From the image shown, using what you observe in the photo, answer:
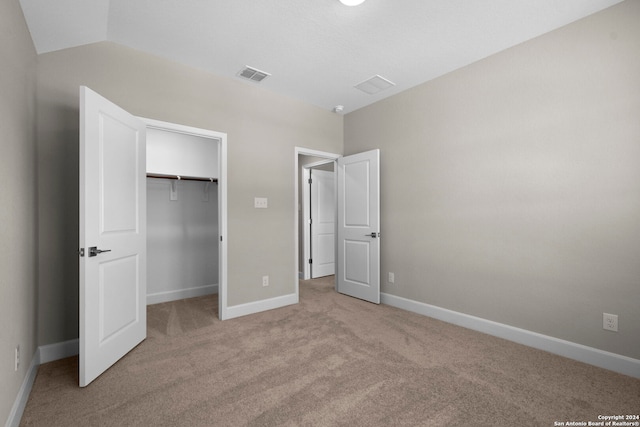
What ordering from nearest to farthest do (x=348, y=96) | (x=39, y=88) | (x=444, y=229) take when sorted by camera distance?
(x=39, y=88)
(x=444, y=229)
(x=348, y=96)

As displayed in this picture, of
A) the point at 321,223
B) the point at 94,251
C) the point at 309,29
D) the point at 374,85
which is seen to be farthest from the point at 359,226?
the point at 94,251

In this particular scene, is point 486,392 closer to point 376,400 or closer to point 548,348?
point 376,400

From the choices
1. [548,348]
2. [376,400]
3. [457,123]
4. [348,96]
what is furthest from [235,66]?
[548,348]

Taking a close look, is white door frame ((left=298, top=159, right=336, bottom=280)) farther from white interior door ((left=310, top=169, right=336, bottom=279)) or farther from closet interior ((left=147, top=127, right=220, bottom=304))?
closet interior ((left=147, top=127, right=220, bottom=304))

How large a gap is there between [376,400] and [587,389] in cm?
144

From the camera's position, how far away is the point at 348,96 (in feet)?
12.3

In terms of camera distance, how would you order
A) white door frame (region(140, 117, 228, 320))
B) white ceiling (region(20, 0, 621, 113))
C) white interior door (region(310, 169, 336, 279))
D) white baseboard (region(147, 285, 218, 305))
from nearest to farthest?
white ceiling (region(20, 0, 621, 113)) → white door frame (region(140, 117, 228, 320)) → white baseboard (region(147, 285, 218, 305)) → white interior door (region(310, 169, 336, 279))

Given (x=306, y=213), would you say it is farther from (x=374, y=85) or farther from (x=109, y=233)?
(x=109, y=233)

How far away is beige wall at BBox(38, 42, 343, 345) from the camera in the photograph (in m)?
2.32

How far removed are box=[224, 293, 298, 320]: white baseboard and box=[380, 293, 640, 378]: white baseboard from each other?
1.48 metres

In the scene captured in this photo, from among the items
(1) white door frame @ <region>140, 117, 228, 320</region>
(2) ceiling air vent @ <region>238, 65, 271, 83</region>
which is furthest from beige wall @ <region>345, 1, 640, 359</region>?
(1) white door frame @ <region>140, 117, 228, 320</region>

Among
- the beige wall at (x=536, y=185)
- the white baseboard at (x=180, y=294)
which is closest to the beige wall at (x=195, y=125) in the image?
the white baseboard at (x=180, y=294)

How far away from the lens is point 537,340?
2.51m

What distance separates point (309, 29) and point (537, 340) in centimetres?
334
